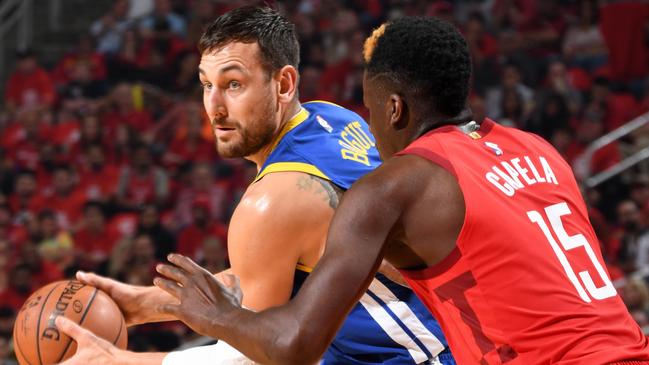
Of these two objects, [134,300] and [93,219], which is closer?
Result: [134,300]

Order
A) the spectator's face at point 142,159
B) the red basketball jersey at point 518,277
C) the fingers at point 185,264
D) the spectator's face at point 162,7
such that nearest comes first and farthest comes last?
the red basketball jersey at point 518,277 < the fingers at point 185,264 < the spectator's face at point 142,159 < the spectator's face at point 162,7

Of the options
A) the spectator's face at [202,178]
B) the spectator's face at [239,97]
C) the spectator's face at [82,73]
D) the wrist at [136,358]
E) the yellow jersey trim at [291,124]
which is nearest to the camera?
the wrist at [136,358]

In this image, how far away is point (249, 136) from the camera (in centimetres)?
364

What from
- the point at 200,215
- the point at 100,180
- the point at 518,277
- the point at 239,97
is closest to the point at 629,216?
the point at 200,215

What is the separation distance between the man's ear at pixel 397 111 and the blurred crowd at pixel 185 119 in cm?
495

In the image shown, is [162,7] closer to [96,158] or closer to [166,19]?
[166,19]

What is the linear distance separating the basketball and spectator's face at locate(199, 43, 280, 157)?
0.71 m

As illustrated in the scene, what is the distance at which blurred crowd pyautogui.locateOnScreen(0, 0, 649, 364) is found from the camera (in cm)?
838

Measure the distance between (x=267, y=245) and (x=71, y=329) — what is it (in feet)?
2.29

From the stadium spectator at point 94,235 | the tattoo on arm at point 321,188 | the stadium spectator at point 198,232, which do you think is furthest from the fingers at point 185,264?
the stadium spectator at point 94,235

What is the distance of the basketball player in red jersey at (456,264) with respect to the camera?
2318 millimetres

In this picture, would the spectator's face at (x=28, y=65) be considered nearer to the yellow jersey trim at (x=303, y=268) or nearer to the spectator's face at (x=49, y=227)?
the spectator's face at (x=49, y=227)

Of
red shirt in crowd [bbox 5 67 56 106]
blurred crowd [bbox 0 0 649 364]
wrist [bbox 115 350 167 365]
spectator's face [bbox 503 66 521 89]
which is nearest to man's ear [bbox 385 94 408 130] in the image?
wrist [bbox 115 350 167 365]

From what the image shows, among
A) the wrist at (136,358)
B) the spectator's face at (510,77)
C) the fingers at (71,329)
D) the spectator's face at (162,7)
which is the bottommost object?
the spectator's face at (510,77)
